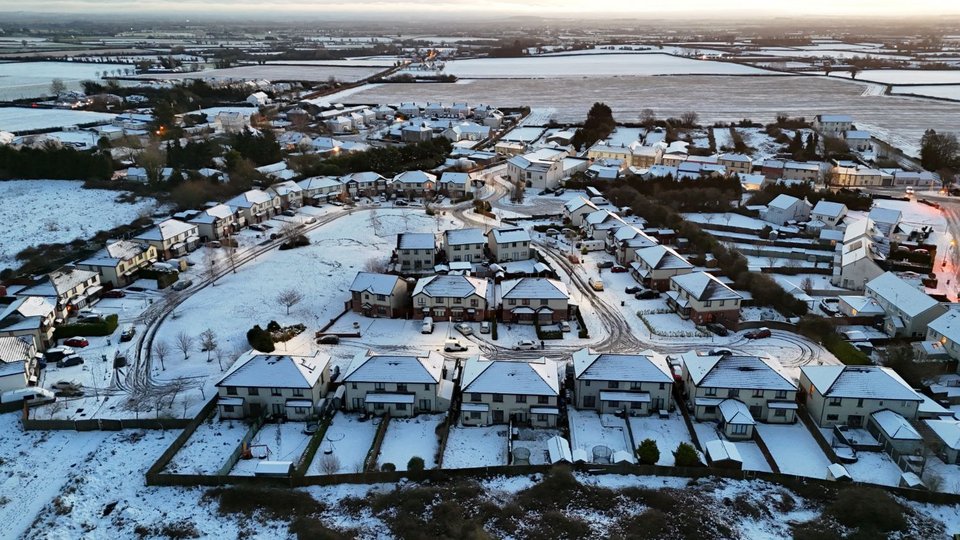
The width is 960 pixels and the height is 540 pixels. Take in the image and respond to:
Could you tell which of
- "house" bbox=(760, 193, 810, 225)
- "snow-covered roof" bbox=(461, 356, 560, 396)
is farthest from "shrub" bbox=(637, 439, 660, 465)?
"house" bbox=(760, 193, 810, 225)

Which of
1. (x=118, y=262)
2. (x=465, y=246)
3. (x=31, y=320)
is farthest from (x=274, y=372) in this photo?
(x=118, y=262)

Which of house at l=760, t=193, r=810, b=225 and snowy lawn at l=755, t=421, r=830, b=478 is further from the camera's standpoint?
house at l=760, t=193, r=810, b=225

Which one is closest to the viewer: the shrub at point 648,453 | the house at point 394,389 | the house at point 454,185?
the shrub at point 648,453

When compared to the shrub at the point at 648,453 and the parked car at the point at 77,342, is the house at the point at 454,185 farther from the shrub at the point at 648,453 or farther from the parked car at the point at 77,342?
the shrub at the point at 648,453

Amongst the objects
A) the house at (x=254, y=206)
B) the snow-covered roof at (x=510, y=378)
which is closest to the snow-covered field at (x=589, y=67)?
the house at (x=254, y=206)

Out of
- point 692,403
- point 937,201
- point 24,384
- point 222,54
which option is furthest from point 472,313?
point 222,54

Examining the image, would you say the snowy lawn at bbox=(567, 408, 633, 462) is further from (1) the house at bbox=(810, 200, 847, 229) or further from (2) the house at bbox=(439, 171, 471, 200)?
(2) the house at bbox=(439, 171, 471, 200)
